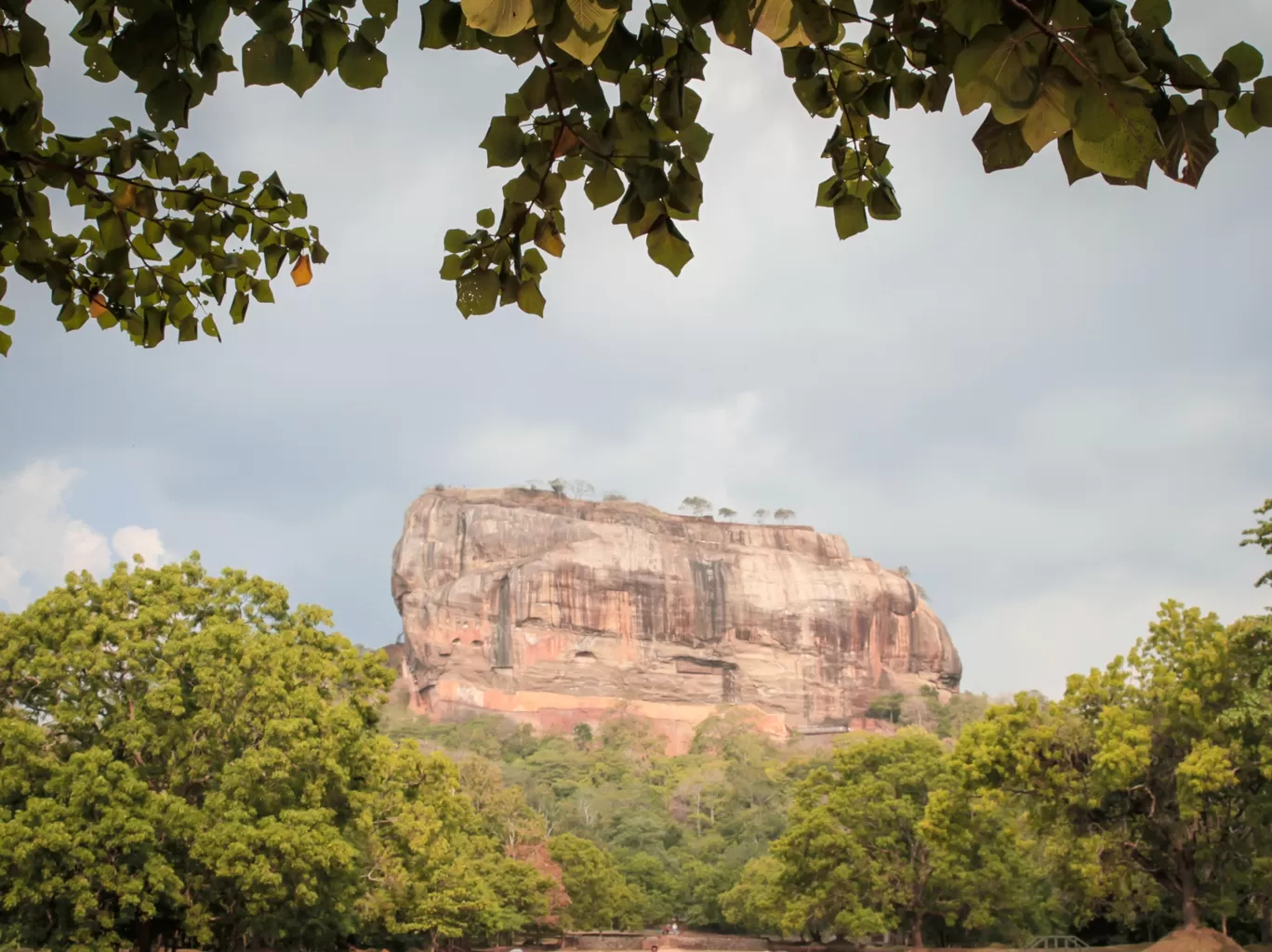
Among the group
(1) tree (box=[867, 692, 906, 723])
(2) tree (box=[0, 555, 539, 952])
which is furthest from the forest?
(1) tree (box=[867, 692, 906, 723])

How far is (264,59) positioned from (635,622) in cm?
7964

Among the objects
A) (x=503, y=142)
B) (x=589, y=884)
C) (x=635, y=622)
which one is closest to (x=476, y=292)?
(x=503, y=142)

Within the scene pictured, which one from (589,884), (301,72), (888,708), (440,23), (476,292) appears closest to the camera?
(440,23)

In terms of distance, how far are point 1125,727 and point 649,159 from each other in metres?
21.1

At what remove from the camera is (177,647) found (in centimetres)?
1889

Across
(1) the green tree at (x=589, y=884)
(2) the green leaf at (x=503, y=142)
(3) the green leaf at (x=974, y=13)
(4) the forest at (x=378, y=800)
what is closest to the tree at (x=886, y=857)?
(4) the forest at (x=378, y=800)

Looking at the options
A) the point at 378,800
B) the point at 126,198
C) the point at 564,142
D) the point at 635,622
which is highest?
the point at 635,622

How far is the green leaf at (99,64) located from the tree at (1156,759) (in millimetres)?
20713

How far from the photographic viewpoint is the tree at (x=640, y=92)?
158 centimetres

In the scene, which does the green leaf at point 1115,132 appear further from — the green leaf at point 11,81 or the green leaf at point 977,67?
the green leaf at point 11,81

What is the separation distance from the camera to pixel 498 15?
1.56 meters

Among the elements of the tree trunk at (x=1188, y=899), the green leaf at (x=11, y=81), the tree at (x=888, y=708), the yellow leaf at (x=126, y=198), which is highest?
the tree at (x=888, y=708)

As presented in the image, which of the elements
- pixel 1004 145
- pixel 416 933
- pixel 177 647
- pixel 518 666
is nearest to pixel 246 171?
pixel 1004 145

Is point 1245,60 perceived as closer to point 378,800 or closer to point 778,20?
point 778,20
